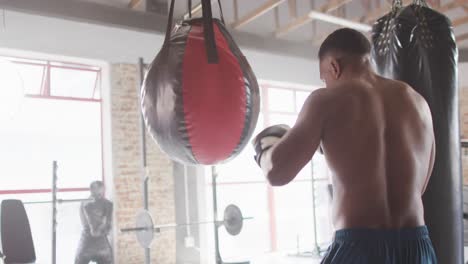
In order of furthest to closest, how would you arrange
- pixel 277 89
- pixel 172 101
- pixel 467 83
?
pixel 277 89, pixel 467 83, pixel 172 101

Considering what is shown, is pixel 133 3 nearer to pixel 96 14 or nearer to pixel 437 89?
pixel 96 14

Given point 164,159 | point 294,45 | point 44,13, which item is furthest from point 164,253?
point 44,13

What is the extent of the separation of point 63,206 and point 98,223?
1.40m

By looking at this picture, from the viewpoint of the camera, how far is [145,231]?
438cm

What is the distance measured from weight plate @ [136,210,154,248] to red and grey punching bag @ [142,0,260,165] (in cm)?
286

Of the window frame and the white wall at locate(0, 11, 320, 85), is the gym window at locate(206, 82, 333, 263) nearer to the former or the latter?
the window frame

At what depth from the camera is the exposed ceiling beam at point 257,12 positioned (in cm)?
464

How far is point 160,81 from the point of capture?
158 centimetres

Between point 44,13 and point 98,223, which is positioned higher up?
point 44,13

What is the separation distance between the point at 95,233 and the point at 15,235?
121 cm

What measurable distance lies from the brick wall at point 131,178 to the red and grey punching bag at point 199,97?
15.1 ft

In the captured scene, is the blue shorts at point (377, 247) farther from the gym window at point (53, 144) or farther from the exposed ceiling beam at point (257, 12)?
the gym window at point (53, 144)

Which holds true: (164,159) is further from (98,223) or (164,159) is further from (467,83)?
(467,83)

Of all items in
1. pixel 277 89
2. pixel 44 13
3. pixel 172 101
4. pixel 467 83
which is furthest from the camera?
pixel 277 89
